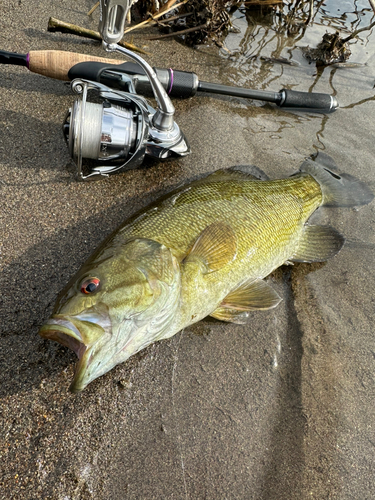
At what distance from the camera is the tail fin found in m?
3.46

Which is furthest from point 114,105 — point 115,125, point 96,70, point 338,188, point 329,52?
point 329,52

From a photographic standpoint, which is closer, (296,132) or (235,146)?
(235,146)

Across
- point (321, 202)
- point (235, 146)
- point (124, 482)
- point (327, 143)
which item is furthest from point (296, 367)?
point (327, 143)

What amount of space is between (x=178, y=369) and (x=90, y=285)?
0.90 metres

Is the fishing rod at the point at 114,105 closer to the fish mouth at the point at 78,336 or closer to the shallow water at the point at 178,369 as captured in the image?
the shallow water at the point at 178,369

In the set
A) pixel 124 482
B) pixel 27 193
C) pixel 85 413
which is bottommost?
pixel 124 482

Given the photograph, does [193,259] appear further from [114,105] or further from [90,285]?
[114,105]

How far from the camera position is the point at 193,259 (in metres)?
2.47

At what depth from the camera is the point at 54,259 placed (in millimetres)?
2668

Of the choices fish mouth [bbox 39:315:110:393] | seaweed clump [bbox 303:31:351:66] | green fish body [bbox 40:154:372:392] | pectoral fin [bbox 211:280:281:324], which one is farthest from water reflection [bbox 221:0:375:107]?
fish mouth [bbox 39:315:110:393]

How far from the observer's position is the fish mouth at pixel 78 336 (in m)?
1.77

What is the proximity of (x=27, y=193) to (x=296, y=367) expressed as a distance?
253 cm

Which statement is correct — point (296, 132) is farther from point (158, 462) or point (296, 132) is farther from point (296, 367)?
point (158, 462)

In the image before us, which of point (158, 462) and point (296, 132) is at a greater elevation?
point (296, 132)
